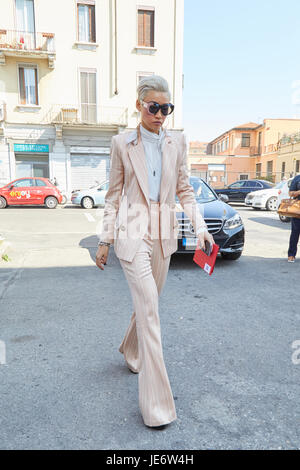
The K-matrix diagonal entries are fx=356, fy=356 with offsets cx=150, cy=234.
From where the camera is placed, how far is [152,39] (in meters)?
22.2

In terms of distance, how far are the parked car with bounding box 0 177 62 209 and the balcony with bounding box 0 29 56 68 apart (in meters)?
8.97

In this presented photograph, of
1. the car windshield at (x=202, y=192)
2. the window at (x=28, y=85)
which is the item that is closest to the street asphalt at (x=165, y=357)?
the car windshield at (x=202, y=192)

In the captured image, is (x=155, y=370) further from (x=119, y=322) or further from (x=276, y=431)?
(x=119, y=322)

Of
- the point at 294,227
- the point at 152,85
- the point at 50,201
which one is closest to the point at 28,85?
the point at 50,201

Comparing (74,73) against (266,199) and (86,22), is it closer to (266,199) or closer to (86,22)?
(86,22)

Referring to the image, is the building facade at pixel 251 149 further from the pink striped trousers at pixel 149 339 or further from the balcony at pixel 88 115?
the pink striped trousers at pixel 149 339

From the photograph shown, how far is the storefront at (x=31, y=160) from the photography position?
856 inches

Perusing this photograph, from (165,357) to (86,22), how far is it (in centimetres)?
2364

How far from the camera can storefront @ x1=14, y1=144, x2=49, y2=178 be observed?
2175 centimetres

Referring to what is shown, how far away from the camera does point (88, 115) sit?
22.2 m

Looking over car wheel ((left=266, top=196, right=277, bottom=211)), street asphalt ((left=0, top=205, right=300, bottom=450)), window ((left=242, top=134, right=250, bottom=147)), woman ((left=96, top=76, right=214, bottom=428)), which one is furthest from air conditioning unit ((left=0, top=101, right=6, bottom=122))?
window ((left=242, top=134, right=250, bottom=147))

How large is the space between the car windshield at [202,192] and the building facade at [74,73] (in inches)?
627

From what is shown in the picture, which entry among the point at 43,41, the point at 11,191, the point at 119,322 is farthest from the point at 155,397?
the point at 43,41

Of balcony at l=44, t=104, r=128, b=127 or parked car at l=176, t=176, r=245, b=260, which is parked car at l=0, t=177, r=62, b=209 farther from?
parked car at l=176, t=176, r=245, b=260
